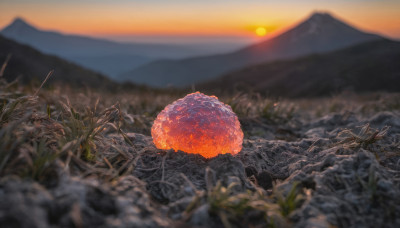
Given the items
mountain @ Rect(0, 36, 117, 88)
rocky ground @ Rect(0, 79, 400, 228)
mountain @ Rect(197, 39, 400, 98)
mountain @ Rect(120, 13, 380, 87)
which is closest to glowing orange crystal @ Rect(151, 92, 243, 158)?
rocky ground @ Rect(0, 79, 400, 228)

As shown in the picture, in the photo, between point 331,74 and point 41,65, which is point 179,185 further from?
point 331,74

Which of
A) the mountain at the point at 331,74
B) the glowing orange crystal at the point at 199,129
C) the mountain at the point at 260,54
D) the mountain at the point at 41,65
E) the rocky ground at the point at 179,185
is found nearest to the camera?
the rocky ground at the point at 179,185

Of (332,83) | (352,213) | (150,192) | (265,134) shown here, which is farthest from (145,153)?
(332,83)

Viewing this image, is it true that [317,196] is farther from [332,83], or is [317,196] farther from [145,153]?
[332,83]

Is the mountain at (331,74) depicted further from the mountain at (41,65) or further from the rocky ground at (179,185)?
the rocky ground at (179,185)

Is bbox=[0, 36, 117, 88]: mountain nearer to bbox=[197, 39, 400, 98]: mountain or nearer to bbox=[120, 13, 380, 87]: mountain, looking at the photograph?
bbox=[197, 39, 400, 98]: mountain

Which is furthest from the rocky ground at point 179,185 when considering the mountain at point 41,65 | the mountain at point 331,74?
the mountain at point 41,65
